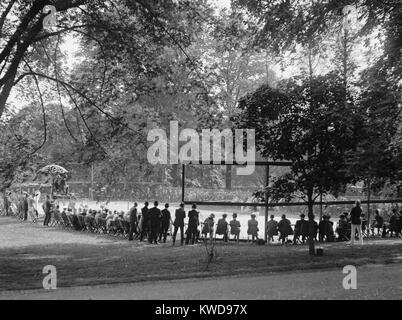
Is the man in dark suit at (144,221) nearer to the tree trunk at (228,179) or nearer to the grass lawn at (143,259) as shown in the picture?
the grass lawn at (143,259)

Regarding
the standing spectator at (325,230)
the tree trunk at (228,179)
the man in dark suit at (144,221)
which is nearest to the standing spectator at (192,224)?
the man in dark suit at (144,221)

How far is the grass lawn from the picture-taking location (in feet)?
39.1

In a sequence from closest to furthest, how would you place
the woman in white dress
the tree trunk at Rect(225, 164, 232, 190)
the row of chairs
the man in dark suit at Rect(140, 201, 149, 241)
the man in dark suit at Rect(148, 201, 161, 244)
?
the man in dark suit at Rect(148, 201, 161, 244) → the man in dark suit at Rect(140, 201, 149, 241) → the row of chairs → the woman in white dress → the tree trunk at Rect(225, 164, 232, 190)

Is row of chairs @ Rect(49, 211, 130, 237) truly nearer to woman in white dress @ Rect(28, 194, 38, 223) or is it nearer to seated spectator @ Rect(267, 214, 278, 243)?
woman in white dress @ Rect(28, 194, 38, 223)

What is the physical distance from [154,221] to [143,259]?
4.83 metres

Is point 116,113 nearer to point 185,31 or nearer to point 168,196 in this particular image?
point 185,31

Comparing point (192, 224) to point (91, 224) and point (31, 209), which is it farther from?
point (31, 209)

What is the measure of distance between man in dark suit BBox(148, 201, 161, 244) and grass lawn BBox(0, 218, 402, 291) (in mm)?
714

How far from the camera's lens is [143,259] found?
14.8m

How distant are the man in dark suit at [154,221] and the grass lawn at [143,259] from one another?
0.71m

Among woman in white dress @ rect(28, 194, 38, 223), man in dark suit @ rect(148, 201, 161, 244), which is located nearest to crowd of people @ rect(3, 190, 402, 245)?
man in dark suit @ rect(148, 201, 161, 244)

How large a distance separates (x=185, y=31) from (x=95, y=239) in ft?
32.0

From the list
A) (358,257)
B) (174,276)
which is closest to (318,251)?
(358,257)
